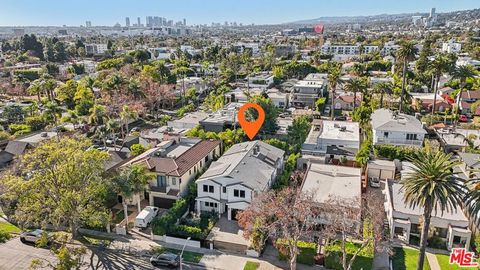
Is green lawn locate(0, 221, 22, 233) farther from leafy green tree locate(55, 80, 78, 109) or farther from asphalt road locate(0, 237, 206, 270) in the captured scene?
leafy green tree locate(55, 80, 78, 109)

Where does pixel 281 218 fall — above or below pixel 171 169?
below

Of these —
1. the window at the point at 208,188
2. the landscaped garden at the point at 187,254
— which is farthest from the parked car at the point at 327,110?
the landscaped garden at the point at 187,254

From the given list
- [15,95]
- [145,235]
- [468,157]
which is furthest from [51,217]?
[15,95]

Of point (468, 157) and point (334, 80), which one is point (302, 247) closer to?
point (468, 157)

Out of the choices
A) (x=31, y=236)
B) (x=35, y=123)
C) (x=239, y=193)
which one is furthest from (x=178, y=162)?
(x=35, y=123)

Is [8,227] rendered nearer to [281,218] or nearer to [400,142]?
[281,218]

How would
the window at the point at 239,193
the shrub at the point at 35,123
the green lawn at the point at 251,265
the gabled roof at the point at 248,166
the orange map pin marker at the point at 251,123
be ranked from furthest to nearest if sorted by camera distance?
the shrub at the point at 35,123 → the orange map pin marker at the point at 251,123 → the gabled roof at the point at 248,166 → the window at the point at 239,193 → the green lawn at the point at 251,265

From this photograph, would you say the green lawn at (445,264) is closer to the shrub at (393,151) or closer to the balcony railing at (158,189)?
the shrub at (393,151)
